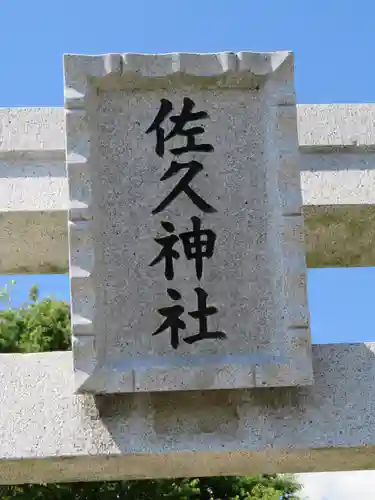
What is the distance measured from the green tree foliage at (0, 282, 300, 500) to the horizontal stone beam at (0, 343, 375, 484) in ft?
19.4

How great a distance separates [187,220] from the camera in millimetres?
3102

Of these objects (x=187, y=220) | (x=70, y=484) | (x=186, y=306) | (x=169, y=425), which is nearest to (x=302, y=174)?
(x=187, y=220)

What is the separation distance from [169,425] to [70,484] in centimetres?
644

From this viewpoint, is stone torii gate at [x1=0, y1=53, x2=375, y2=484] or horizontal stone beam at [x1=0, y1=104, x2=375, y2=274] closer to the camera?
stone torii gate at [x1=0, y1=53, x2=375, y2=484]

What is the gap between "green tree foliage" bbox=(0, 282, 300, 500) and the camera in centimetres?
891

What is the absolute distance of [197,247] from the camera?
10.2 ft

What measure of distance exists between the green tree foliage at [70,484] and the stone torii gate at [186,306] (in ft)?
19.5

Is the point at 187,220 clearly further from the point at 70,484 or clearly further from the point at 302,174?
the point at 70,484

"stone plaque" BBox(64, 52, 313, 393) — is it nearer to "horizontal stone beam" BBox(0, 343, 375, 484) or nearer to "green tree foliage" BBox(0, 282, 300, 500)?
"horizontal stone beam" BBox(0, 343, 375, 484)

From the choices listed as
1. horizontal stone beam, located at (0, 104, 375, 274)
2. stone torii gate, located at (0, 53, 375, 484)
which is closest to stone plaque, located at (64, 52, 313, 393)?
stone torii gate, located at (0, 53, 375, 484)

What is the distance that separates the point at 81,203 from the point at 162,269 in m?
0.39

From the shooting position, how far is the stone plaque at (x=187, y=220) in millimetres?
3029

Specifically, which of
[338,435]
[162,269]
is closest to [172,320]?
[162,269]

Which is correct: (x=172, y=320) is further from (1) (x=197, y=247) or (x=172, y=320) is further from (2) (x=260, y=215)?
(2) (x=260, y=215)
